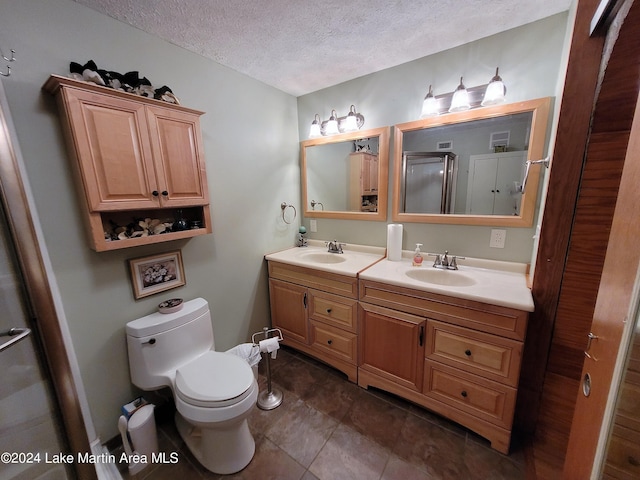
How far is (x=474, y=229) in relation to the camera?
1.74 m

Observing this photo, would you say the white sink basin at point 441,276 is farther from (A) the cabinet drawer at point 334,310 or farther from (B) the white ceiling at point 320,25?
(B) the white ceiling at point 320,25

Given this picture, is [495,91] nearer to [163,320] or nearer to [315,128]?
[315,128]

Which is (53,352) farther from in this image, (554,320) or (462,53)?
(462,53)

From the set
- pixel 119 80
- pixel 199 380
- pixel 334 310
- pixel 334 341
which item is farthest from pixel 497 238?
pixel 119 80

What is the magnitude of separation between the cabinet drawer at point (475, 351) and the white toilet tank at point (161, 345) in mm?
1473

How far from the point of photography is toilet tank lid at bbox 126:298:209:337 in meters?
1.38

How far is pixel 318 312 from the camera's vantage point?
195 cm

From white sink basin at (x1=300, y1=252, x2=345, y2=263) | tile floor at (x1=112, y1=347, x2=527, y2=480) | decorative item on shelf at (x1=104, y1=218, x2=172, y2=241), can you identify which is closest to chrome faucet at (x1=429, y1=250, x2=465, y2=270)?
white sink basin at (x1=300, y1=252, x2=345, y2=263)

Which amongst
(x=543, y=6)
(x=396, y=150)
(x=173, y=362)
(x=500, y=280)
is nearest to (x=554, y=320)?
(x=500, y=280)

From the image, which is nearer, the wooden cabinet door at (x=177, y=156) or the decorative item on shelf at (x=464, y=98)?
the wooden cabinet door at (x=177, y=156)

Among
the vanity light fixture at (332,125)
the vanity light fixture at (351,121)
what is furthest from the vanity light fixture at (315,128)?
the vanity light fixture at (351,121)

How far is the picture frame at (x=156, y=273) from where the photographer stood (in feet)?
4.78

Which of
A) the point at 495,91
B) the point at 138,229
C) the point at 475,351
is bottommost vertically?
the point at 475,351

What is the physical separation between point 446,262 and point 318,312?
103cm
